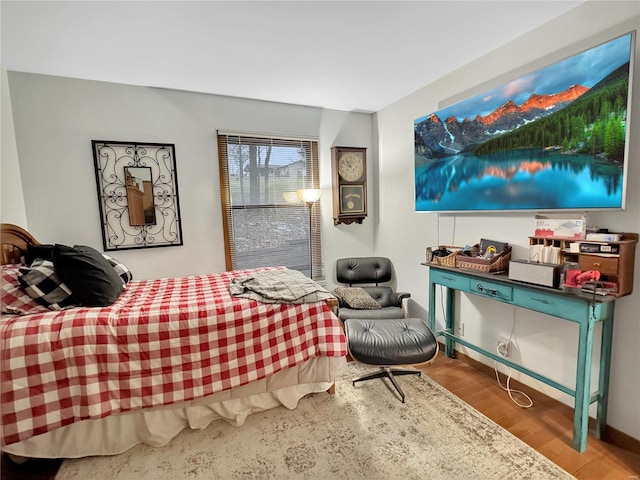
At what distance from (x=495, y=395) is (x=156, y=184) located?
3.25 metres

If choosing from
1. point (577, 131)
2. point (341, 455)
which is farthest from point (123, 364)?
point (577, 131)

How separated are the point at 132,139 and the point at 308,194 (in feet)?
5.50

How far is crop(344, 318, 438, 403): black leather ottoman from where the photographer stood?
6.86 feet

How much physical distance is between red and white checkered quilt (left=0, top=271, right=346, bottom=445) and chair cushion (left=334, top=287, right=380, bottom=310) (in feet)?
2.69

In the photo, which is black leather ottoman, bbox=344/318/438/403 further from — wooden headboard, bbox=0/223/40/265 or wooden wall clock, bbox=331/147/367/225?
wooden headboard, bbox=0/223/40/265

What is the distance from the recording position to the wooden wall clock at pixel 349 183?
3.44 metres

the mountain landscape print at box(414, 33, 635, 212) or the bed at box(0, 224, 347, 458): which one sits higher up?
the mountain landscape print at box(414, 33, 635, 212)

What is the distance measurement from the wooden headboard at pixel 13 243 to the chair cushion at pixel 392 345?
7.52 feet

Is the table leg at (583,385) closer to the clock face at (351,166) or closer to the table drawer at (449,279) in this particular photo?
the table drawer at (449,279)

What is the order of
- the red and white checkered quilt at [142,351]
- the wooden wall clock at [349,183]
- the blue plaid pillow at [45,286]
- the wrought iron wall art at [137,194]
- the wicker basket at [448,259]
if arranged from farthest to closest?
the wooden wall clock at [349,183] < the wrought iron wall art at [137,194] < the wicker basket at [448,259] < the blue plaid pillow at [45,286] < the red and white checkered quilt at [142,351]

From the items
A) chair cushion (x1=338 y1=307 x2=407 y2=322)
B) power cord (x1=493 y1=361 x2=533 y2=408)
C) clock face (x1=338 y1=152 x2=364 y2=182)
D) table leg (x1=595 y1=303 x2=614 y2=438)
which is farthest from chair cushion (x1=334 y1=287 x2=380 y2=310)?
table leg (x1=595 y1=303 x2=614 y2=438)

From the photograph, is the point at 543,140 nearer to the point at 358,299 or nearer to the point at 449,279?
the point at 449,279

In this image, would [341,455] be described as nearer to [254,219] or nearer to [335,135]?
[254,219]

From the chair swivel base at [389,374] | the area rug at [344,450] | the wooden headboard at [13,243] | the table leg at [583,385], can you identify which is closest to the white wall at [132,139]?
the wooden headboard at [13,243]
